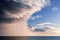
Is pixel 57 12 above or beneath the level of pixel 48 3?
beneath

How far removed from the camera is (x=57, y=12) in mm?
1578

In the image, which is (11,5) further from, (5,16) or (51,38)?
(51,38)

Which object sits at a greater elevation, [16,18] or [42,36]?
[16,18]

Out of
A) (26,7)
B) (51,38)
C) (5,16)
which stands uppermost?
(26,7)

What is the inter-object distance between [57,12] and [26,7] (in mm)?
384

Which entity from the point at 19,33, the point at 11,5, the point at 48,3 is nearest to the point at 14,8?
the point at 11,5

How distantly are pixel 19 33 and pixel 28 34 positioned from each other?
111 millimetres

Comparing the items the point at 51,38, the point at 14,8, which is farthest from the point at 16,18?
the point at 51,38

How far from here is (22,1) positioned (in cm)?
→ 161

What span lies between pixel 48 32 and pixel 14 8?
511 millimetres

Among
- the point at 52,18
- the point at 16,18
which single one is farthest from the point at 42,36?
the point at 16,18

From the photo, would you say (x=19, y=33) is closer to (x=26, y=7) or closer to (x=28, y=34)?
(x=28, y=34)

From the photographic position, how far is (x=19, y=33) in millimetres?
1593

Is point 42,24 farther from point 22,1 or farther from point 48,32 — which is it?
point 22,1
